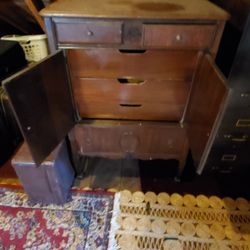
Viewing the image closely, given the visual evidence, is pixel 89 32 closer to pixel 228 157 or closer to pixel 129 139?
pixel 129 139

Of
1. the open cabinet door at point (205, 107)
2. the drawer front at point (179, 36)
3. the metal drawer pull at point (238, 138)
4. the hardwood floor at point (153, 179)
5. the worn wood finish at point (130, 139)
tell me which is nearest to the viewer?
the open cabinet door at point (205, 107)

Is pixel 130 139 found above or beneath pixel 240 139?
beneath

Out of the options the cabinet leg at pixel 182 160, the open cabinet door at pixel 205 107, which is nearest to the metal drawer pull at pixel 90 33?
the open cabinet door at pixel 205 107

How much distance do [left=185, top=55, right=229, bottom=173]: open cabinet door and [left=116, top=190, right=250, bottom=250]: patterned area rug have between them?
0.38m

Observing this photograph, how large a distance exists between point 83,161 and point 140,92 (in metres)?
0.65

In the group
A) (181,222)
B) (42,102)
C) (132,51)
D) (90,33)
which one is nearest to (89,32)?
(90,33)

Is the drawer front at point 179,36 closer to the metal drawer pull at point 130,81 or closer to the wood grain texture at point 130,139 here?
the metal drawer pull at point 130,81

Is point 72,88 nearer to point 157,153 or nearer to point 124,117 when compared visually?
point 124,117

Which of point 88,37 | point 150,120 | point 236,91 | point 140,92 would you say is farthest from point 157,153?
point 88,37

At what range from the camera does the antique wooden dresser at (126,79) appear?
76cm

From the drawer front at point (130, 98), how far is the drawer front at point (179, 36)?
159 millimetres

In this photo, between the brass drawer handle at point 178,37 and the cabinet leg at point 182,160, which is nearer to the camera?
the brass drawer handle at point 178,37

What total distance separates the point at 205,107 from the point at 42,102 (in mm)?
583

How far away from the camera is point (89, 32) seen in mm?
797
